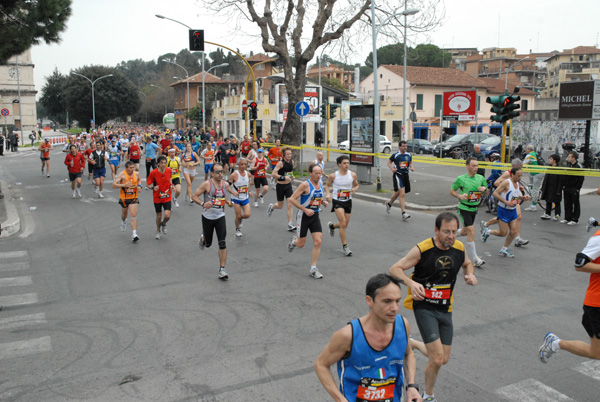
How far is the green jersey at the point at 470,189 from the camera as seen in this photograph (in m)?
9.45

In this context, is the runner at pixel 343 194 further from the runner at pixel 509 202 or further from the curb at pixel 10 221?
the curb at pixel 10 221

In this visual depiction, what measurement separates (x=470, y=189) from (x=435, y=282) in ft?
17.0

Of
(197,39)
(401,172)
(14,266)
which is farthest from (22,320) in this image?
(197,39)

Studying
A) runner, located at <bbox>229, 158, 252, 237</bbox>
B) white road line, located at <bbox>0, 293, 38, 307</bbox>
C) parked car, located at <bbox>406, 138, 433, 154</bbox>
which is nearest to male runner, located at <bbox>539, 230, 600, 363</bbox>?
white road line, located at <bbox>0, 293, 38, 307</bbox>

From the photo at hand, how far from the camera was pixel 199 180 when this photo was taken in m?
23.8

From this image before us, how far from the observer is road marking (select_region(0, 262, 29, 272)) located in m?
9.71

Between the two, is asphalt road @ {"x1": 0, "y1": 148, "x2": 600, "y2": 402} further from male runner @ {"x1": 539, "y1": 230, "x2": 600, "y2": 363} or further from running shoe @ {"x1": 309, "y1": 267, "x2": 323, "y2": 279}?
male runner @ {"x1": 539, "y1": 230, "x2": 600, "y2": 363}

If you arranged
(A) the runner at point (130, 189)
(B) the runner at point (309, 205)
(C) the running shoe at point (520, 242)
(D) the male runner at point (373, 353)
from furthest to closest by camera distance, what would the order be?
(A) the runner at point (130, 189) → (C) the running shoe at point (520, 242) → (B) the runner at point (309, 205) → (D) the male runner at point (373, 353)

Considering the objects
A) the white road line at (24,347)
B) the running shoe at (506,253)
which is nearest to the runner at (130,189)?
the white road line at (24,347)

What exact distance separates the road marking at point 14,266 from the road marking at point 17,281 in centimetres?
63

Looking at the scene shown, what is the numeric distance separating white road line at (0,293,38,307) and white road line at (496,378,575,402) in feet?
21.5

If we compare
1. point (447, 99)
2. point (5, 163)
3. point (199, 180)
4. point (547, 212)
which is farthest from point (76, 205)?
point (447, 99)

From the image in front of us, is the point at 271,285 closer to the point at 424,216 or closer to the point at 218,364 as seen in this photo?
the point at 218,364

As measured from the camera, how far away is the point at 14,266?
9922 millimetres
